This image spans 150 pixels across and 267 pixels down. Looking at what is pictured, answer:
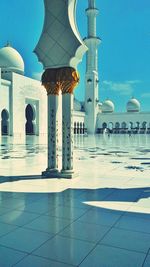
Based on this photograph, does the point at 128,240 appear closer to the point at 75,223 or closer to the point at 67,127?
the point at 75,223

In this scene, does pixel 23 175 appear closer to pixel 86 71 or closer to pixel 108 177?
pixel 108 177

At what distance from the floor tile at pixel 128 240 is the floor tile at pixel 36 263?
54cm

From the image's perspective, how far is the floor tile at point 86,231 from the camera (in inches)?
101

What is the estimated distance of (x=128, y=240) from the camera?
2488mm

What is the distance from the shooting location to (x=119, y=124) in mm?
47062

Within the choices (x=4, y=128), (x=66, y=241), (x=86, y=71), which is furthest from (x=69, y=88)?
(x=86, y=71)

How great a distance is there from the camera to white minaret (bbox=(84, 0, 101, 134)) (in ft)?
122

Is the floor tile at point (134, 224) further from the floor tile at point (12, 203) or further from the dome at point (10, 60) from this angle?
the dome at point (10, 60)

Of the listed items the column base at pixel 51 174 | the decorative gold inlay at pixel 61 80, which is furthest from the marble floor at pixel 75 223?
the decorative gold inlay at pixel 61 80

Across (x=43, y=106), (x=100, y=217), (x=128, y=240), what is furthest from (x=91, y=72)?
(x=128, y=240)

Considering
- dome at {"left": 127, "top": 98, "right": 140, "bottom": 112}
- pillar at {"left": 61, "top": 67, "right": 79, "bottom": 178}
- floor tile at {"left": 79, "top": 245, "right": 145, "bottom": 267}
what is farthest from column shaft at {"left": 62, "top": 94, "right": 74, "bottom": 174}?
dome at {"left": 127, "top": 98, "right": 140, "bottom": 112}

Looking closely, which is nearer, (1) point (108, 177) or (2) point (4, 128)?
(1) point (108, 177)

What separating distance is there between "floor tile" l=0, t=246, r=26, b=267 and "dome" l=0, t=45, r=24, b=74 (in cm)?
2923

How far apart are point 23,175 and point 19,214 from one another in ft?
8.10
